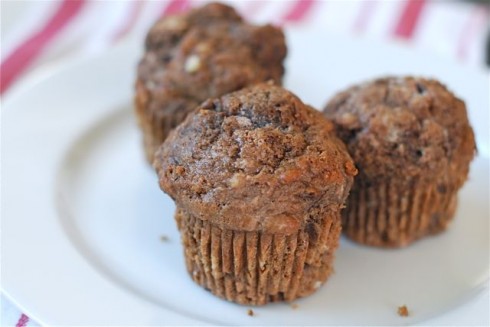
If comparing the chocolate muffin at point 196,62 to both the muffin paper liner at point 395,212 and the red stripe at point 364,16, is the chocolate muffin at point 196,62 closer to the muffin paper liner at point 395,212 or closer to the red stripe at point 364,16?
the muffin paper liner at point 395,212

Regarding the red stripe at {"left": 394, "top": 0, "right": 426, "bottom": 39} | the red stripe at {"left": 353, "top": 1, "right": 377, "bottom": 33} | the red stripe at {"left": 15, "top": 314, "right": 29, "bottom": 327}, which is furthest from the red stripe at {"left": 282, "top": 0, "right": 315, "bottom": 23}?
the red stripe at {"left": 15, "top": 314, "right": 29, "bottom": 327}

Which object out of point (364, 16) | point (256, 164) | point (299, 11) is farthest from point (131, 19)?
point (256, 164)

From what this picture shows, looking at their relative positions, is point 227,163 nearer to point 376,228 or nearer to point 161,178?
point 161,178

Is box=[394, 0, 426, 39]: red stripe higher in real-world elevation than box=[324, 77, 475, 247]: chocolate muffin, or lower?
lower

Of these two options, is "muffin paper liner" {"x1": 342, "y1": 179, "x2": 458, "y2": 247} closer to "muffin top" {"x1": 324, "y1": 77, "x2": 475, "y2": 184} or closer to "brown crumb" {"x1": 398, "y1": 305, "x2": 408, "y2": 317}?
"muffin top" {"x1": 324, "y1": 77, "x2": 475, "y2": 184}

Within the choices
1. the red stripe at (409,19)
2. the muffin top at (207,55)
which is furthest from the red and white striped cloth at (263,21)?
the muffin top at (207,55)

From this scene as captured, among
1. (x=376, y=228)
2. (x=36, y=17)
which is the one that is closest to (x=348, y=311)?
(x=376, y=228)

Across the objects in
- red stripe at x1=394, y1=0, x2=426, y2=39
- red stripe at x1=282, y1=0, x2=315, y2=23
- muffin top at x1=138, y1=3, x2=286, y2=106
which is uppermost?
muffin top at x1=138, y1=3, x2=286, y2=106

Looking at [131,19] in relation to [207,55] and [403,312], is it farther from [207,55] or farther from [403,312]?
[403,312]
